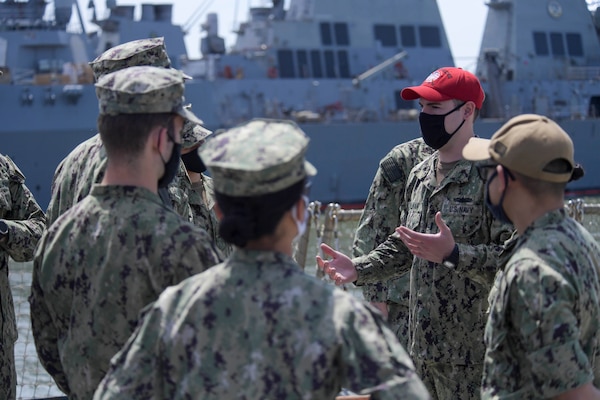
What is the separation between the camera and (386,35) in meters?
38.2

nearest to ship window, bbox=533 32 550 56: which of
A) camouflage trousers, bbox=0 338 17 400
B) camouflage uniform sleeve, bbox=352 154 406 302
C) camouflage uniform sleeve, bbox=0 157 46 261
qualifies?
camouflage uniform sleeve, bbox=352 154 406 302

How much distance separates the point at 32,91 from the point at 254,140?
2944 cm

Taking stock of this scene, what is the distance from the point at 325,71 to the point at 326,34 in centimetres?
140

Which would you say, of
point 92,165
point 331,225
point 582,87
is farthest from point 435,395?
point 582,87

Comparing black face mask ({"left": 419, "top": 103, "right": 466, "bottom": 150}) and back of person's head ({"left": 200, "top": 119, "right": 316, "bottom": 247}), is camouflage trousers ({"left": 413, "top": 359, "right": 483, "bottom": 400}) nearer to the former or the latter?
black face mask ({"left": 419, "top": 103, "right": 466, "bottom": 150})

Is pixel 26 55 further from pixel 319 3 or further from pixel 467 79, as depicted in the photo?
pixel 467 79

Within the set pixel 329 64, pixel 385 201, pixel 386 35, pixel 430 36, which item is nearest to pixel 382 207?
pixel 385 201

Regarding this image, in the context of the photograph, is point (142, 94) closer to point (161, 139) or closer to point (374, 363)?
point (161, 139)

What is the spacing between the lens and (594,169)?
38.6 meters

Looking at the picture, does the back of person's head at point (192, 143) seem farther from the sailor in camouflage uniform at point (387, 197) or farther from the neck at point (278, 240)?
the neck at point (278, 240)

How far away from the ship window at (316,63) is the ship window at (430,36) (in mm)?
4084

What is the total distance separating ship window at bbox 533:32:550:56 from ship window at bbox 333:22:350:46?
8294mm

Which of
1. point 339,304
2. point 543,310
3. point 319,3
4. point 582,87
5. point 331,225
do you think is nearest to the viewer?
point 339,304

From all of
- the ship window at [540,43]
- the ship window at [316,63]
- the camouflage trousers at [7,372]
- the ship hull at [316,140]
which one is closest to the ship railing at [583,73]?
the ship window at [540,43]
